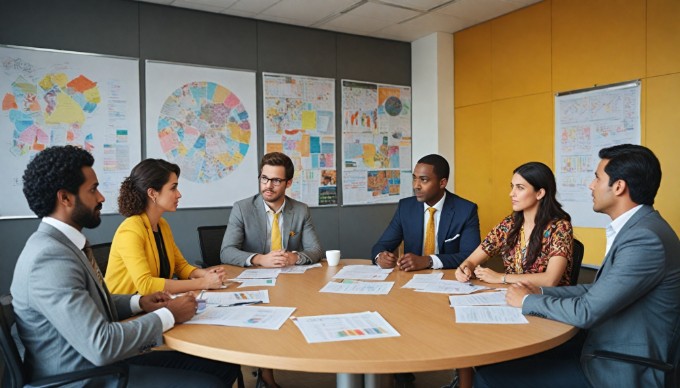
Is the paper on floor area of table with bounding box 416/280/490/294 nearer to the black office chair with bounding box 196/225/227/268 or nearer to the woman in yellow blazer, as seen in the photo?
the woman in yellow blazer

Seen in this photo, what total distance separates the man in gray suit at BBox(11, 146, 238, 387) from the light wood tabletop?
15 centimetres

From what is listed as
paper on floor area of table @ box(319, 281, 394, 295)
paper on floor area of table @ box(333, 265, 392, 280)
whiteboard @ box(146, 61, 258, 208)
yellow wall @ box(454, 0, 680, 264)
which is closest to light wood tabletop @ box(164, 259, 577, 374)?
paper on floor area of table @ box(319, 281, 394, 295)

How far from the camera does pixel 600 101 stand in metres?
4.27

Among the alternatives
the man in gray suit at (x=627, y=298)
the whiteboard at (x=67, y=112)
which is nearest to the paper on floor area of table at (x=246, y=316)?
the man in gray suit at (x=627, y=298)

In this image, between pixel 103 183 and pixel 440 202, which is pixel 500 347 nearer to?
pixel 440 202

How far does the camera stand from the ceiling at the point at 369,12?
459 cm

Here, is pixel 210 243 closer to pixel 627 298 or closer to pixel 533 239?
pixel 533 239

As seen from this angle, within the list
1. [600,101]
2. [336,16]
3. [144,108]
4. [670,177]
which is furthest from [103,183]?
[670,177]

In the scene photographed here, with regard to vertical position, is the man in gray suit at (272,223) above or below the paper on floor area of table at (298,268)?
above

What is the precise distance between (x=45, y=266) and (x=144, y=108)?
326 cm

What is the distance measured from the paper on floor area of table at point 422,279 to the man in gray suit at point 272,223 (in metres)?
0.81

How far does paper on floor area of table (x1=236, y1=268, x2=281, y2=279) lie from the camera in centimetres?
263

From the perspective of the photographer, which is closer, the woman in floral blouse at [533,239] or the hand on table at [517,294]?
the hand on table at [517,294]

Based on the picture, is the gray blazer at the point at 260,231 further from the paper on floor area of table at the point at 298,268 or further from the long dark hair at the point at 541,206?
the long dark hair at the point at 541,206
